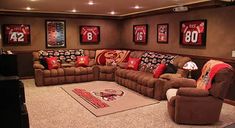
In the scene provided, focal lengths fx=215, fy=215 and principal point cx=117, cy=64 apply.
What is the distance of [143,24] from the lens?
7.20m

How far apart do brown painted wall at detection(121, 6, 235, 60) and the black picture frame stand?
210cm

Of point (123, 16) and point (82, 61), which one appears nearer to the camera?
point (82, 61)

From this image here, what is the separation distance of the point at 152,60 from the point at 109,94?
5.17 ft

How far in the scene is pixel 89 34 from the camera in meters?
7.99

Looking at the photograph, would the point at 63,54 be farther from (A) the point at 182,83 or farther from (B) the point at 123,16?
(A) the point at 182,83

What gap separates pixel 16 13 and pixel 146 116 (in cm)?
533

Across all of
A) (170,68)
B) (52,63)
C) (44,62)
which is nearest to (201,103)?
(170,68)

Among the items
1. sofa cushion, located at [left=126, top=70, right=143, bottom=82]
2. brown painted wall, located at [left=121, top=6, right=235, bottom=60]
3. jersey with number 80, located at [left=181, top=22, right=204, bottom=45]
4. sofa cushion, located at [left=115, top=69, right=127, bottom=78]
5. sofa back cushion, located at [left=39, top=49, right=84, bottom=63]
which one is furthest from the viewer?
sofa back cushion, located at [left=39, top=49, right=84, bottom=63]

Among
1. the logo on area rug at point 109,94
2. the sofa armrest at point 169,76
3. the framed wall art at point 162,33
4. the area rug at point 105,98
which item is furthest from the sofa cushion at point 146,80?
the framed wall art at point 162,33

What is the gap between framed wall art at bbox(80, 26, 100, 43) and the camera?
25.8ft

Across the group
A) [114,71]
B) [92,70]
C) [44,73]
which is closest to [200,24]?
[114,71]

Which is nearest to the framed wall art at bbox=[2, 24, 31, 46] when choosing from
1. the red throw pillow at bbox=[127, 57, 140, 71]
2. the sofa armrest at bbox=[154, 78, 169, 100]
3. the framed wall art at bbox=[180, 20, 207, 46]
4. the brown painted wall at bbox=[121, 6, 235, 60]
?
the red throw pillow at bbox=[127, 57, 140, 71]

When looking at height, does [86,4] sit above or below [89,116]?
above

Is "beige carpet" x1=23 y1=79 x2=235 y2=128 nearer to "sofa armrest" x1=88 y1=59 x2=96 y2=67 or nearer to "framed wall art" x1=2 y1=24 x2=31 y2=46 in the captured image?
"sofa armrest" x1=88 y1=59 x2=96 y2=67
